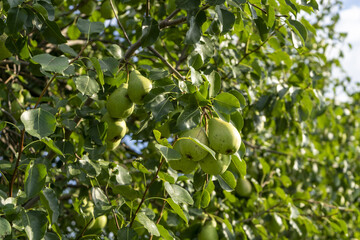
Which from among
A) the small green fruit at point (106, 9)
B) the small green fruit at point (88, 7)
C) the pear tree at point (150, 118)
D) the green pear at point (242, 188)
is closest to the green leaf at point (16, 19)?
the pear tree at point (150, 118)

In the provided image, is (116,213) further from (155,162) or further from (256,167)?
(256,167)

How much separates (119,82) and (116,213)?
1.66 ft

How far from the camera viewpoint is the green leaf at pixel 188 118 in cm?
130

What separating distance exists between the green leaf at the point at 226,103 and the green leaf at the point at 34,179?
1.86ft

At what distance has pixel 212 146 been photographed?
50.8 inches

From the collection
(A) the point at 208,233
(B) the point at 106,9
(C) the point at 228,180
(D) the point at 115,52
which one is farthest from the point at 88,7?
(C) the point at 228,180

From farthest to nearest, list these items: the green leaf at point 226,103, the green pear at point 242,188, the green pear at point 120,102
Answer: the green pear at point 242,188
the green pear at point 120,102
the green leaf at point 226,103

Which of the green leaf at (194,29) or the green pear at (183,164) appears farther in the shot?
the green leaf at (194,29)

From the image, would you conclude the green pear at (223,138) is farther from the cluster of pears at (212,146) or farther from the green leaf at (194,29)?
the green leaf at (194,29)

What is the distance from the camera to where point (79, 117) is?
1.82 metres

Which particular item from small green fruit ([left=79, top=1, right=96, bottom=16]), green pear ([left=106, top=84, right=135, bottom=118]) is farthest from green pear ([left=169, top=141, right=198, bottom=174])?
small green fruit ([left=79, top=1, right=96, bottom=16])

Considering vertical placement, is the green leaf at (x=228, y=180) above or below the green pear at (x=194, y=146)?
below

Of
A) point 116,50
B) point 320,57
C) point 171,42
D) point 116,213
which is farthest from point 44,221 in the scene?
point 320,57

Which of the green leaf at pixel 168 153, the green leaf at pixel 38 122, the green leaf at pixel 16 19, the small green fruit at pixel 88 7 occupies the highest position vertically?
the green leaf at pixel 16 19
